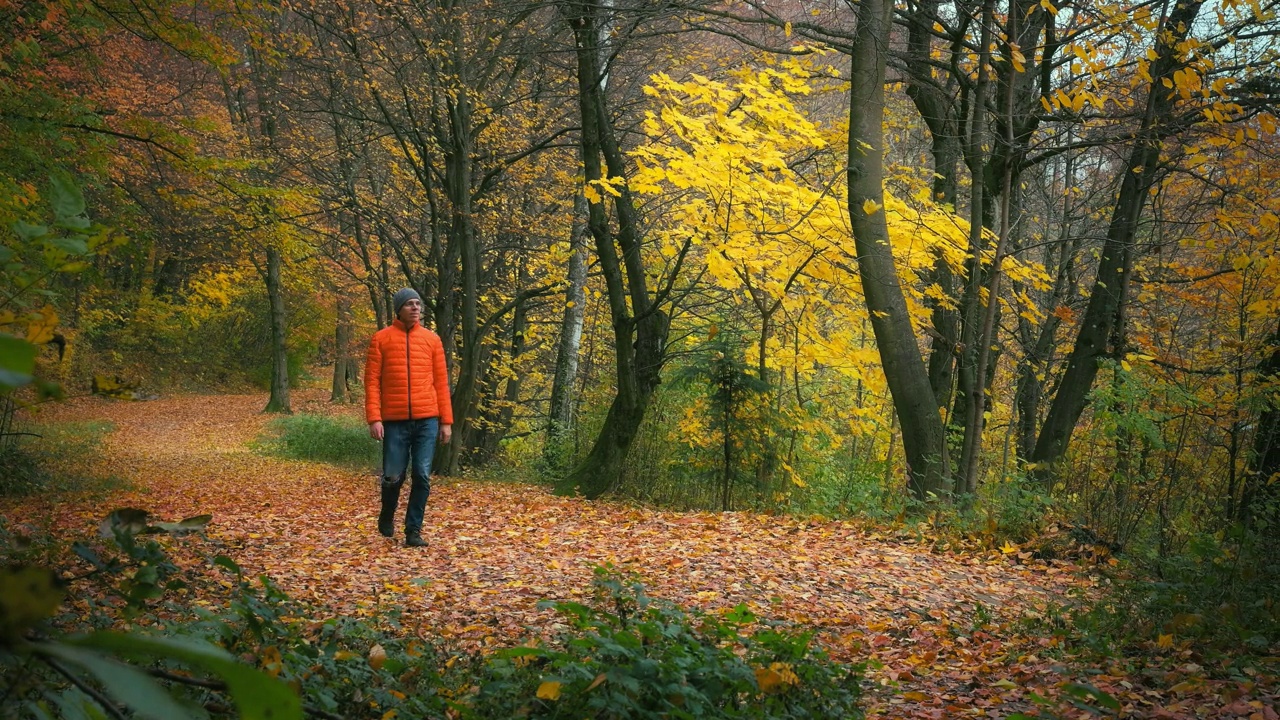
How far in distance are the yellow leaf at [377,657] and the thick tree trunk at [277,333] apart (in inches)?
881

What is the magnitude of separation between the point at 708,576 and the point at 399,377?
10.4 feet

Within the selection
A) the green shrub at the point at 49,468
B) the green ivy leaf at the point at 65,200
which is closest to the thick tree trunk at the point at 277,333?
the green shrub at the point at 49,468

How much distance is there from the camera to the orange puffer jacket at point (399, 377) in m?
7.36

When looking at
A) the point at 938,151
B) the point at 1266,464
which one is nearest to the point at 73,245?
the point at 1266,464

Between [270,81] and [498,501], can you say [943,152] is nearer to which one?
[498,501]

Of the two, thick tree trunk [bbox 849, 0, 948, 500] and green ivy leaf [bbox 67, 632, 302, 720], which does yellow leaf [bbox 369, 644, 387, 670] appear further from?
thick tree trunk [bbox 849, 0, 948, 500]

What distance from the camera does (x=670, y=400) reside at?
12.4 meters

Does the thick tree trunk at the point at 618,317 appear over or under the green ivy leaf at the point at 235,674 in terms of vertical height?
over

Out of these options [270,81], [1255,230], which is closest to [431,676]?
[1255,230]

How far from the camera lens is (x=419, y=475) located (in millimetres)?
7277

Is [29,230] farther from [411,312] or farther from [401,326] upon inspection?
[401,326]

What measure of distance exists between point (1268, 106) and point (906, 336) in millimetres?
4617

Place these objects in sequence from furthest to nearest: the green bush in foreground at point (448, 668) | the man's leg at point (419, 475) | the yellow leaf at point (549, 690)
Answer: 1. the man's leg at point (419, 475)
2. the yellow leaf at point (549, 690)
3. the green bush in foreground at point (448, 668)

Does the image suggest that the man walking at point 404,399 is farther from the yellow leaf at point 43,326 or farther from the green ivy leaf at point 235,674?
the green ivy leaf at point 235,674
